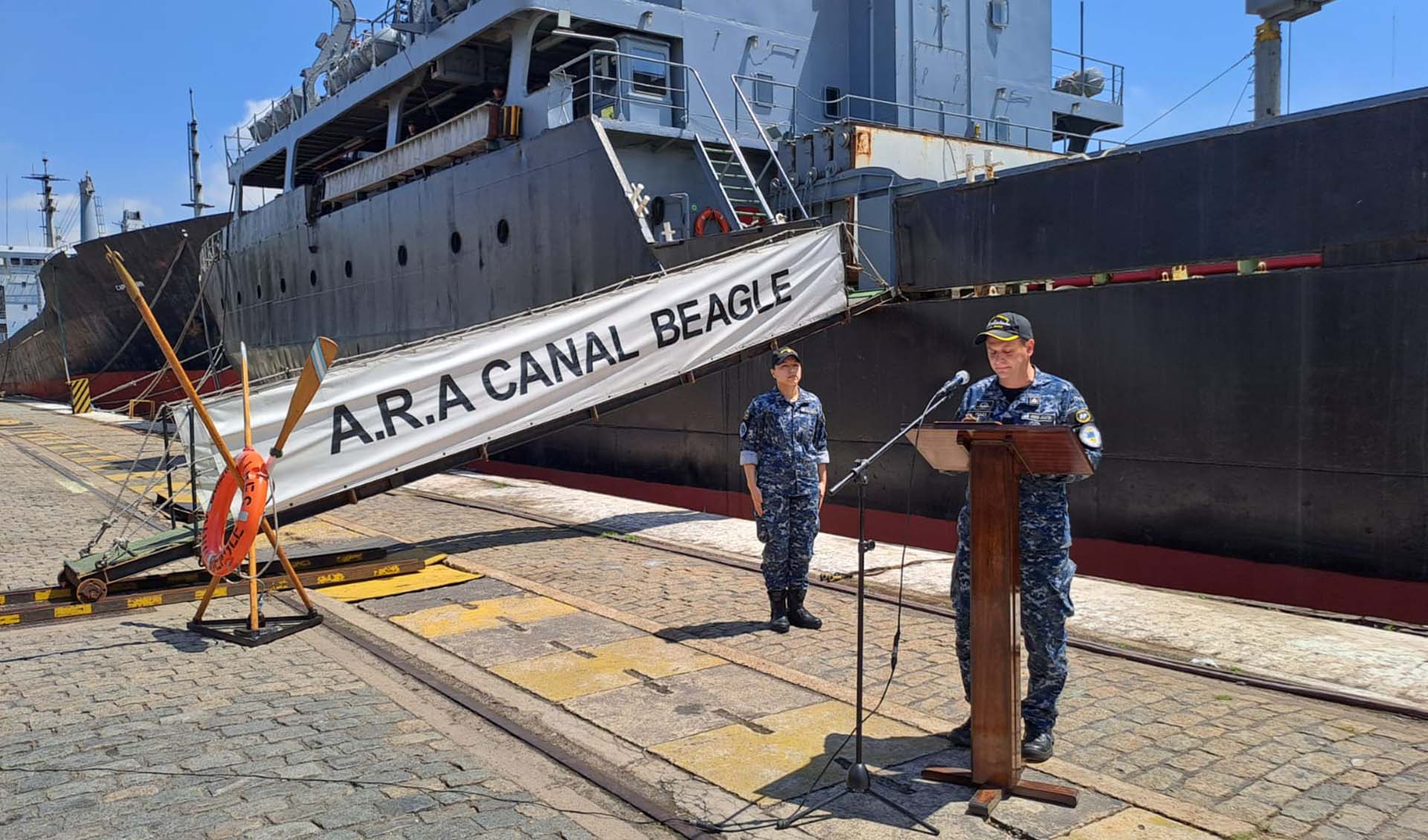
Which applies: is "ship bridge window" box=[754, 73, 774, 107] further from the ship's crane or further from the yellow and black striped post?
the yellow and black striped post

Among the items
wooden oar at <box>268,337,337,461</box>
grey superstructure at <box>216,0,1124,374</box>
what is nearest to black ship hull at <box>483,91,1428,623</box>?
grey superstructure at <box>216,0,1124,374</box>

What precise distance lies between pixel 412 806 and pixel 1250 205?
20.6 ft

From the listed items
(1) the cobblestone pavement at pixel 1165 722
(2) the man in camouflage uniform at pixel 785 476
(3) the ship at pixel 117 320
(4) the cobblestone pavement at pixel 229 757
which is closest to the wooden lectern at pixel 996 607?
(1) the cobblestone pavement at pixel 1165 722

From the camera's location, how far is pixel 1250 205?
6793 millimetres

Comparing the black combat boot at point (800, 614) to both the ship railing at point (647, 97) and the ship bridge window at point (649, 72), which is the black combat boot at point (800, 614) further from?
the ship bridge window at point (649, 72)

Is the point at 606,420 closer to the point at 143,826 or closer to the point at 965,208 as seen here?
the point at 965,208

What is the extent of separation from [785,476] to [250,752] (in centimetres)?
319

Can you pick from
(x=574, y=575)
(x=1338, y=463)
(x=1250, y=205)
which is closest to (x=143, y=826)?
(x=574, y=575)

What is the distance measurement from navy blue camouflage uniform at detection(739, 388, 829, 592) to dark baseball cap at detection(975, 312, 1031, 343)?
7.47 ft

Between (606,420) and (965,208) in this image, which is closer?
(965,208)

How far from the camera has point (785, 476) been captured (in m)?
6.12

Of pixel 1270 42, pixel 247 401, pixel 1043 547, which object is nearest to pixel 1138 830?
pixel 1043 547

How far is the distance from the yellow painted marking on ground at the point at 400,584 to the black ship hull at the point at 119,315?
25.0m

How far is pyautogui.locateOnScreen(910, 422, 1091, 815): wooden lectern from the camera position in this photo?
144 inches
